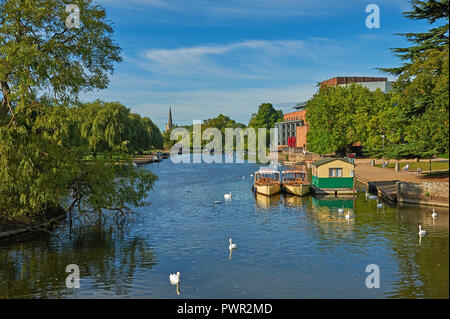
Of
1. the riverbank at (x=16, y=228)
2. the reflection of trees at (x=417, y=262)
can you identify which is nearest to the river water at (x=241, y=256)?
the reflection of trees at (x=417, y=262)

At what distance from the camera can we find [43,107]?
2462cm

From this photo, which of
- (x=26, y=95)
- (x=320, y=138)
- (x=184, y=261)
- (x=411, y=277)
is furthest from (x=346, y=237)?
(x=320, y=138)

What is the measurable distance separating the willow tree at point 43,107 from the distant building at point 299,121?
126504 mm

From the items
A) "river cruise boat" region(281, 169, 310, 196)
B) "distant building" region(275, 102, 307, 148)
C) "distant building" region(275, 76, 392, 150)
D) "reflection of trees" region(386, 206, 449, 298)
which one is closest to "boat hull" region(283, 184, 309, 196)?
"river cruise boat" region(281, 169, 310, 196)

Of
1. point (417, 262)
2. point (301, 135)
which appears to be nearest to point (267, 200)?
point (417, 262)

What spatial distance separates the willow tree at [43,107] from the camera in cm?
2288

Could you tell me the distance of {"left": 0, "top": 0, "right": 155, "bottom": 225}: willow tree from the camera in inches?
901

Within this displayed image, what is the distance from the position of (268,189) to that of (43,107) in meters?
28.4

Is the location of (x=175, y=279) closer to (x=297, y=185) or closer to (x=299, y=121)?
(x=297, y=185)

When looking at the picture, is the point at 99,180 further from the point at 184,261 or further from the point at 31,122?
the point at 184,261

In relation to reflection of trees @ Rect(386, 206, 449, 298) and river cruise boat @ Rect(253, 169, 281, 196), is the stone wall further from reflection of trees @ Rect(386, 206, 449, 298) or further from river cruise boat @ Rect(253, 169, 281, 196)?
river cruise boat @ Rect(253, 169, 281, 196)

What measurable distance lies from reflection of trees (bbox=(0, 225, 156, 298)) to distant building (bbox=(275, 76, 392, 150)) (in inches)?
5004

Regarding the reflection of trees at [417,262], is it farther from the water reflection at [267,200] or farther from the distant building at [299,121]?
the distant building at [299,121]

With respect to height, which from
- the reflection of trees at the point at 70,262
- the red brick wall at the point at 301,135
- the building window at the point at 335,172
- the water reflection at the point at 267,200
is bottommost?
the reflection of trees at the point at 70,262
